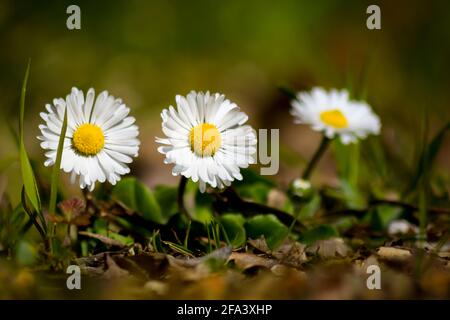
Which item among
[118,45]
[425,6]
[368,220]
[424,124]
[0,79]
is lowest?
[368,220]

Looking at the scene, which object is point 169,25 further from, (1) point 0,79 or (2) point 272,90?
(1) point 0,79

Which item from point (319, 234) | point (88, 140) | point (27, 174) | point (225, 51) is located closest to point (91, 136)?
point (88, 140)

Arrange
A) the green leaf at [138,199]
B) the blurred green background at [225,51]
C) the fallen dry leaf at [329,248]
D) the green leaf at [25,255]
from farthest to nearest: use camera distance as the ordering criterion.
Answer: the blurred green background at [225,51] < the green leaf at [138,199] < the fallen dry leaf at [329,248] < the green leaf at [25,255]

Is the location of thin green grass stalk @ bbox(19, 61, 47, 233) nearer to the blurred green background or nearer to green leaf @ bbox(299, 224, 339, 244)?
green leaf @ bbox(299, 224, 339, 244)

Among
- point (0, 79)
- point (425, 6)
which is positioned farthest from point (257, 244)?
point (425, 6)

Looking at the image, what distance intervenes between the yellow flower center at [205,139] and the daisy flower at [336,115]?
0.48 meters

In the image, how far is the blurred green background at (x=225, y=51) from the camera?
10.4 ft

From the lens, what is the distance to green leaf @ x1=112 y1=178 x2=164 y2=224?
1684 millimetres

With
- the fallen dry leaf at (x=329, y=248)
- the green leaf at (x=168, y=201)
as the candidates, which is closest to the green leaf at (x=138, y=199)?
the green leaf at (x=168, y=201)

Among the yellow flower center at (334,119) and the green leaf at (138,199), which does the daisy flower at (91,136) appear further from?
the yellow flower center at (334,119)

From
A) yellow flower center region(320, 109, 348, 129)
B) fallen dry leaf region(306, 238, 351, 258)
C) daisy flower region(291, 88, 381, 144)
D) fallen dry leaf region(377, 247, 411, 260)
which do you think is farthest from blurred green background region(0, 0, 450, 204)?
fallen dry leaf region(377, 247, 411, 260)

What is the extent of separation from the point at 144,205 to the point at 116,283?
477mm

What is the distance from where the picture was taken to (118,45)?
10.9 feet

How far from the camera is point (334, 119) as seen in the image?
1918 millimetres
